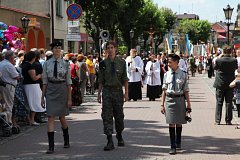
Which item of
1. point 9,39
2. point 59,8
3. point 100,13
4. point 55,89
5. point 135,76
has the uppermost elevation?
point 59,8

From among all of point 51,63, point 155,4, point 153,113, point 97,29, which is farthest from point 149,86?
point 155,4

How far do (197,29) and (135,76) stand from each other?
389 feet

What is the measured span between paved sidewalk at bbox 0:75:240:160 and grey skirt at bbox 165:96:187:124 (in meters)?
0.57

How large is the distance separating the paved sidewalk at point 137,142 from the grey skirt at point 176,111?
1.87 feet

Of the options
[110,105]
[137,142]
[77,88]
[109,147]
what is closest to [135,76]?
[77,88]

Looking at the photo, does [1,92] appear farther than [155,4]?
No

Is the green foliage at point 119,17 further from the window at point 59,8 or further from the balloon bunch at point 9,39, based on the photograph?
the balloon bunch at point 9,39

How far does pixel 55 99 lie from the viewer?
9273 mm

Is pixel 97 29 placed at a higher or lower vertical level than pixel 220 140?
higher

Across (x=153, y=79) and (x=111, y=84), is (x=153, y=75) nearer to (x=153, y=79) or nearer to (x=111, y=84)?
(x=153, y=79)

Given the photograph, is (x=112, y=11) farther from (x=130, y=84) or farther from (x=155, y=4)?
(x=155, y=4)

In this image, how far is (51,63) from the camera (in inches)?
370

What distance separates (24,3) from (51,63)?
30610mm

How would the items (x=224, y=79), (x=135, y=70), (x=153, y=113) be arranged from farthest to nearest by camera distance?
(x=135, y=70), (x=153, y=113), (x=224, y=79)
